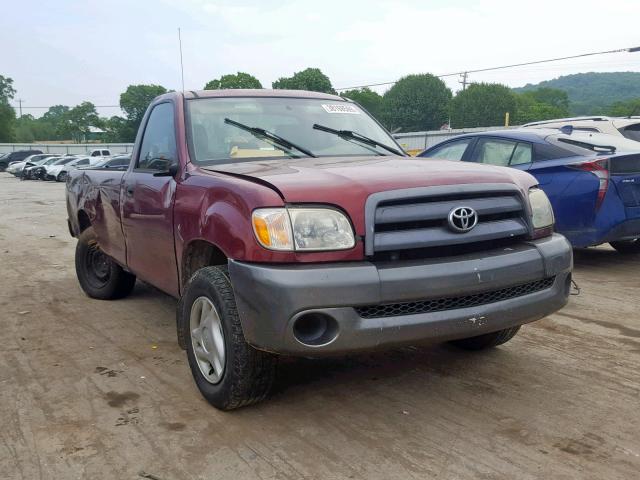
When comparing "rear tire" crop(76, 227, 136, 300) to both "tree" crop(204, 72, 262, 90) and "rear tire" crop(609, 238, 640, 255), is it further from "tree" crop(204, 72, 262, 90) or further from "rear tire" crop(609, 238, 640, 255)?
"tree" crop(204, 72, 262, 90)

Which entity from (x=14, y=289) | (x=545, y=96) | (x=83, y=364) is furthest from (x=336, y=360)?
(x=545, y=96)

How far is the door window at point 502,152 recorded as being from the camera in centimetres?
Answer: 692

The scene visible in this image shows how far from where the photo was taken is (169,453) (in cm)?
287

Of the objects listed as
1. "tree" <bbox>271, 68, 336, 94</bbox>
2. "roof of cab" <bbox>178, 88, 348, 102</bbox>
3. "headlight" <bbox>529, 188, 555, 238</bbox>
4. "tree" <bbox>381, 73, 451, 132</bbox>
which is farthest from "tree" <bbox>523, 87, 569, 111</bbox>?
"headlight" <bbox>529, 188, 555, 238</bbox>

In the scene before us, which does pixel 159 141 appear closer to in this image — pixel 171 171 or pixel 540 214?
pixel 171 171

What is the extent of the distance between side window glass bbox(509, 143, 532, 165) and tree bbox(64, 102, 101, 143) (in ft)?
330

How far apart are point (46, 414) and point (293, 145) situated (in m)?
2.18

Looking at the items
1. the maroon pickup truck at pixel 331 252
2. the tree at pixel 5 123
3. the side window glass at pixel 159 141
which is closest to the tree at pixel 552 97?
the tree at pixel 5 123

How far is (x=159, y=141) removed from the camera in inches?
175

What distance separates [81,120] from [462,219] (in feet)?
350

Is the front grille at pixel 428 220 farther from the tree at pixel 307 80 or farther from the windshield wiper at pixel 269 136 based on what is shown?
the tree at pixel 307 80

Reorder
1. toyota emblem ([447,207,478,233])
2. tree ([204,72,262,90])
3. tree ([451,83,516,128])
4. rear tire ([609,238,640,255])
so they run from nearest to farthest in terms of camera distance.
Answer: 1. toyota emblem ([447,207,478,233])
2. rear tire ([609,238,640,255])
3. tree ([204,72,262,90])
4. tree ([451,83,516,128])

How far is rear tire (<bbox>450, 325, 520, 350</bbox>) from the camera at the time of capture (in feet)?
13.0

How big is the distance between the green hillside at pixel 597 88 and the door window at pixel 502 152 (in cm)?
10066
